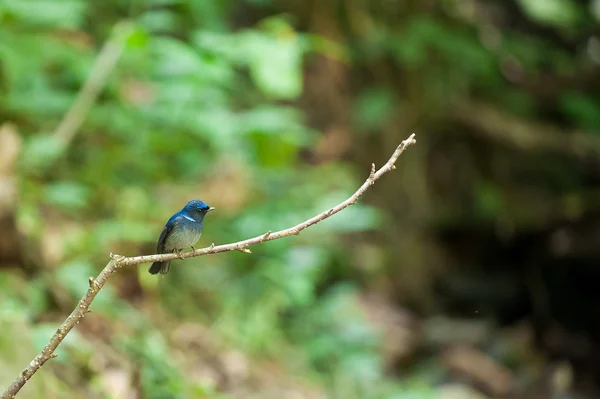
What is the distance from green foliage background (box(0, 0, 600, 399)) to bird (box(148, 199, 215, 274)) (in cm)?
130

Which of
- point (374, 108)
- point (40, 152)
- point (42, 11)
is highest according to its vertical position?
point (374, 108)

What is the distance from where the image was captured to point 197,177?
16.6 ft

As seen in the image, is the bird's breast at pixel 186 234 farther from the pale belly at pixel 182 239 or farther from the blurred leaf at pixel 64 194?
the blurred leaf at pixel 64 194

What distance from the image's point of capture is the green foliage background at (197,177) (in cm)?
345

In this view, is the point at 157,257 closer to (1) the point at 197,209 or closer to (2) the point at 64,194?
(1) the point at 197,209

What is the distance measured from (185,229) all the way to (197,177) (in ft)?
11.7

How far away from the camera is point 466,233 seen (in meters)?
7.93

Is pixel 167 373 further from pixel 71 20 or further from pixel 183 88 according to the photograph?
pixel 71 20

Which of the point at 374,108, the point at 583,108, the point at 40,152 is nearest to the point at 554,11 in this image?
the point at 583,108

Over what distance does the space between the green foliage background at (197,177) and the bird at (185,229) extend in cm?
130

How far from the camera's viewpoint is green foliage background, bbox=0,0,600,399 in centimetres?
345

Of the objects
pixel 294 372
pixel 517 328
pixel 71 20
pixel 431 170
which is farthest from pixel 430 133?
pixel 71 20

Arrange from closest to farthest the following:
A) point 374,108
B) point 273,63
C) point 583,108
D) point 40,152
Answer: point 40,152, point 273,63, point 374,108, point 583,108

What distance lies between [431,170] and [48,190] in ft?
15.7
